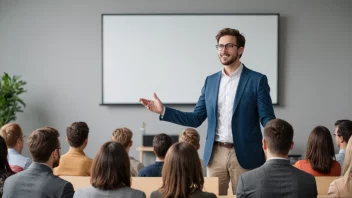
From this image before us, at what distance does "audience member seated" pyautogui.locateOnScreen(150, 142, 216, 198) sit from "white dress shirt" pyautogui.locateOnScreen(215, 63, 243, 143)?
2.67 ft

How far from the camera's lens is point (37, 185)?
8.50 ft

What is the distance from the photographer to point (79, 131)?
390cm

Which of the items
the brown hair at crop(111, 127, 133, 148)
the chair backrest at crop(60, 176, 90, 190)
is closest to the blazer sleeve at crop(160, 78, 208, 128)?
the chair backrest at crop(60, 176, 90, 190)

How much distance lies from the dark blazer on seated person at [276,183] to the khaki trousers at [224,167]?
0.72m

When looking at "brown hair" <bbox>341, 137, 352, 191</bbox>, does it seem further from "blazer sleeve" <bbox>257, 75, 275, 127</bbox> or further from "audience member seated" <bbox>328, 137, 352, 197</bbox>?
"blazer sleeve" <bbox>257, 75, 275, 127</bbox>

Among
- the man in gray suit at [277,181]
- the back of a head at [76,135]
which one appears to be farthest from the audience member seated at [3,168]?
the man in gray suit at [277,181]

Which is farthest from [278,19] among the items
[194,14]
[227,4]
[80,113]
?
[80,113]

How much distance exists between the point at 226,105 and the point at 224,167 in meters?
0.41

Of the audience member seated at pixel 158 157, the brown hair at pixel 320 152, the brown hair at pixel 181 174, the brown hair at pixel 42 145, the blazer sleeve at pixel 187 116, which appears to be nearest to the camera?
the brown hair at pixel 181 174

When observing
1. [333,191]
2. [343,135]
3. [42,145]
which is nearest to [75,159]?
[42,145]

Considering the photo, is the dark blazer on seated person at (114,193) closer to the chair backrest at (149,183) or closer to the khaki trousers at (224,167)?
the chair backrest at (149,183)

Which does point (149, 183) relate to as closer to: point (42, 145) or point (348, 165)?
point (42, 145)

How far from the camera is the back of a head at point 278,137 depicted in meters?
2.48

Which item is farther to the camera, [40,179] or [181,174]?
[40,179]
